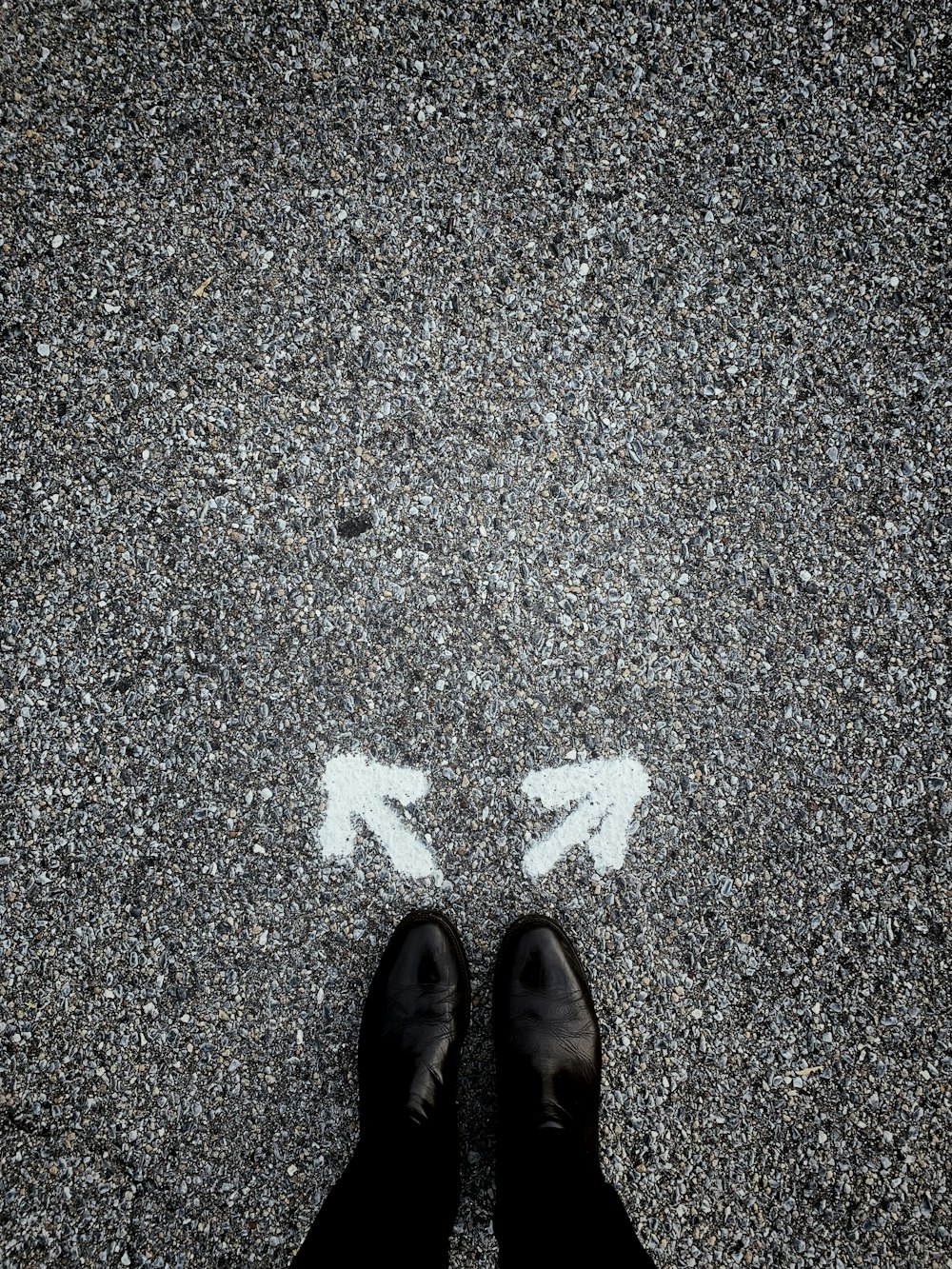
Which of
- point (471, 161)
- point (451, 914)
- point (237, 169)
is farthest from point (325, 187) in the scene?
point (451, 914)

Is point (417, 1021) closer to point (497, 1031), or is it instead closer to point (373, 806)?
point (497, 1031)

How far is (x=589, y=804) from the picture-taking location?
1.96 metres

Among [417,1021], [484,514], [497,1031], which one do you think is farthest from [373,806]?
[484,514]

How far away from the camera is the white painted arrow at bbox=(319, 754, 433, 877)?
6.41 feet

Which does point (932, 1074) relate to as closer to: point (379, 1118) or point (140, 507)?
point (379, 1118)

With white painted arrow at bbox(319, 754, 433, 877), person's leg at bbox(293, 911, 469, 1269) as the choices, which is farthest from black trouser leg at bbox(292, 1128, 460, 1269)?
white painted arrow at bbox(319, 754, 433, 877)

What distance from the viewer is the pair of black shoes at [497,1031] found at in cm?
183

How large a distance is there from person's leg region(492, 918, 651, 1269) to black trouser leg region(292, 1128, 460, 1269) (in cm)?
15

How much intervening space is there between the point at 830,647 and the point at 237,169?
7.13 feet

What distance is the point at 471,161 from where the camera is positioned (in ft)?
6.59

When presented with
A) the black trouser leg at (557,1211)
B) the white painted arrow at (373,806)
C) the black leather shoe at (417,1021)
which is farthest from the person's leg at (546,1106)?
the white painted arrow at (373,806)

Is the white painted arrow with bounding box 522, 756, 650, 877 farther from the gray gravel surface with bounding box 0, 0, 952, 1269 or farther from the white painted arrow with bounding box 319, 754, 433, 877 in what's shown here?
the white painted arrow with bounding box 319, 754, 433, 877

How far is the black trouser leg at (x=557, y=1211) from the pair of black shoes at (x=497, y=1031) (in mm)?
61

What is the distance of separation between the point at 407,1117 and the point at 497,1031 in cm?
31
